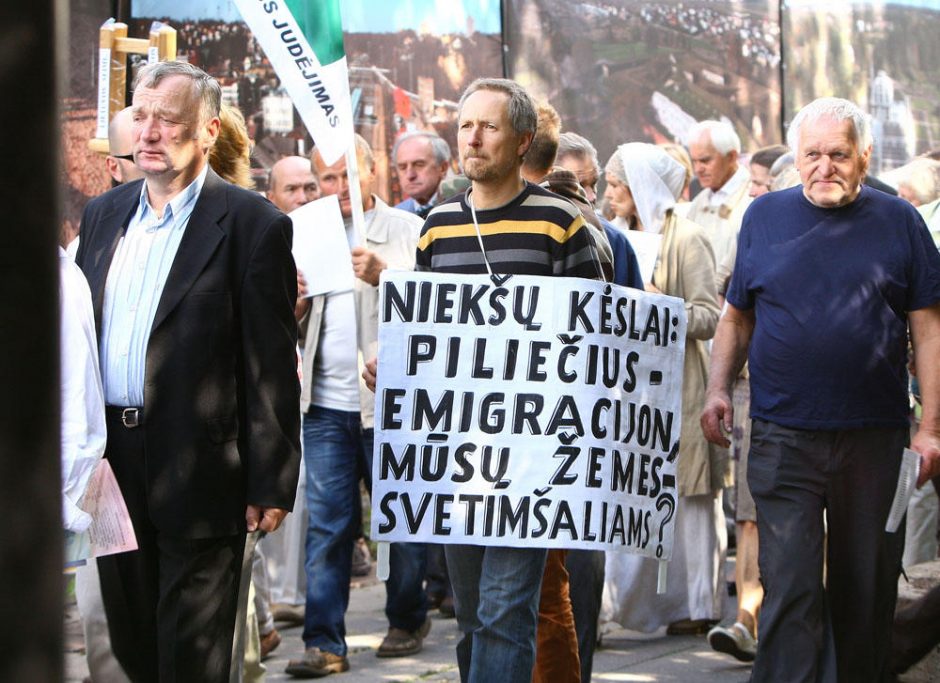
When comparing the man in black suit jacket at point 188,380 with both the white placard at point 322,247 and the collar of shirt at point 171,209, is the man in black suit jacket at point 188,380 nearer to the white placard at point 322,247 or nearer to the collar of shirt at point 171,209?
the collar of shirt at point 171,209

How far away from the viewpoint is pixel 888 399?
532 cm

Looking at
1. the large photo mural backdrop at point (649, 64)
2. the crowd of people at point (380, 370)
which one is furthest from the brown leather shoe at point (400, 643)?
the large photo mural backdrop at point (649, 64)

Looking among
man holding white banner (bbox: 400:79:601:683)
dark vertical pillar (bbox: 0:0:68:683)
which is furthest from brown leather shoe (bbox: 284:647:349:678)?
dark vertical pillar (bbox: 0:0:68:683)

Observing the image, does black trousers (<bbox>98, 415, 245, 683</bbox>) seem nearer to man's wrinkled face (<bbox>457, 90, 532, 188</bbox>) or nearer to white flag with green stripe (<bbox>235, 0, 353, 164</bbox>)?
man's wrinkled face (<bbox>457, 90, 532, 188</bbox>)

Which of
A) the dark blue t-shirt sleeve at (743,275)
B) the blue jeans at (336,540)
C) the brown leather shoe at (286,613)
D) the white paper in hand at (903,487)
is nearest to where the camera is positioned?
the white paper in hand at (903,487)

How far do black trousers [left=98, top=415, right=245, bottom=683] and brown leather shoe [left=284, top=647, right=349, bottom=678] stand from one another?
88.4 inches

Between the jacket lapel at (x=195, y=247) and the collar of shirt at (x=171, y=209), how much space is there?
0.07 ft

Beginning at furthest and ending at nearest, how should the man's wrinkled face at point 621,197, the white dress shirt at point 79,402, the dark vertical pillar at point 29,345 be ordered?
the man's wrinkled face at point 621,197, the white dress shirt at point 79,402, the dark vertical pillar at point 29,345

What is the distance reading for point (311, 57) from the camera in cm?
577

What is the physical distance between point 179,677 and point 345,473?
2.77 meters

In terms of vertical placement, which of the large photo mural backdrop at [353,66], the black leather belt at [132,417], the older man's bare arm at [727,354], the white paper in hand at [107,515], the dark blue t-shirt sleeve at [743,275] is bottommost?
the white paper in hand at [107,515]

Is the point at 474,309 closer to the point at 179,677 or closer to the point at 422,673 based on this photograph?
the point at 179,677

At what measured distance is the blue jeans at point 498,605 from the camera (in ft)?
15.8

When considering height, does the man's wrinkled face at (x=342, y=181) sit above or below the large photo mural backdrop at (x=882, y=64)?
below
